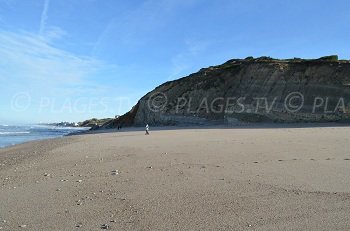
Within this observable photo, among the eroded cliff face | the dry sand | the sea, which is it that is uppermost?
the eroded cliff face

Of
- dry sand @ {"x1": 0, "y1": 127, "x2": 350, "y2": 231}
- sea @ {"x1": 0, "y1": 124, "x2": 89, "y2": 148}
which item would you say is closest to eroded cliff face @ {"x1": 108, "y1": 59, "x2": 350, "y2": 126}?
sea @ {"x1": 0, "y1": 124, "x2": 89, "y2": 148}

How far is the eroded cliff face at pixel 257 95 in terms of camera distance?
95.9ft

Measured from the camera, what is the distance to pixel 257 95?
34.4 meters

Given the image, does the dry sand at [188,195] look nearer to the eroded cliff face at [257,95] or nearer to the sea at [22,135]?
the sea at [22,135]

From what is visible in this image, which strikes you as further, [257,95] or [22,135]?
[22,135]

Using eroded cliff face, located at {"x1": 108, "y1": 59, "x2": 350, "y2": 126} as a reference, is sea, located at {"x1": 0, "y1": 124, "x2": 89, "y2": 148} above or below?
below

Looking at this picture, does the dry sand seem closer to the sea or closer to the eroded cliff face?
the sea

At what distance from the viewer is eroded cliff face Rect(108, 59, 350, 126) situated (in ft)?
95.9

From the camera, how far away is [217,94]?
39.6m

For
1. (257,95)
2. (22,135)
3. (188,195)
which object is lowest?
(188,195)

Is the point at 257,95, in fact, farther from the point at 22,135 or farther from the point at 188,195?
the point at 188,195

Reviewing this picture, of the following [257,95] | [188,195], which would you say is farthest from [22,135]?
[188,195]

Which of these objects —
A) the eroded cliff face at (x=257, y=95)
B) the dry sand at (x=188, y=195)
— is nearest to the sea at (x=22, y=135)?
the eroded cliff face at (x=257, y=95)

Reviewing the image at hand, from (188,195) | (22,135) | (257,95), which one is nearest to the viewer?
(188,195)
